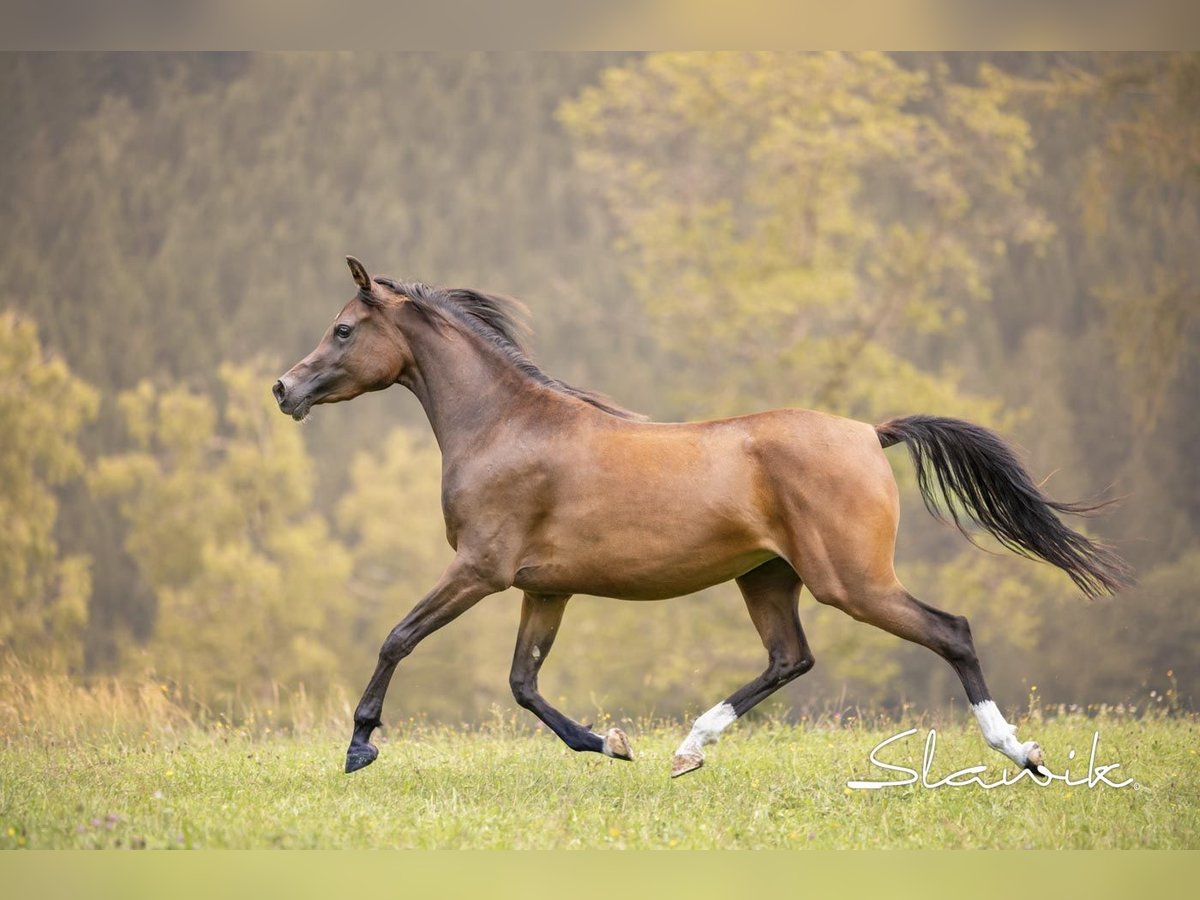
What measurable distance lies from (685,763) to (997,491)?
2143 millimetres

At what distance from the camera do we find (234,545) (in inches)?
1232

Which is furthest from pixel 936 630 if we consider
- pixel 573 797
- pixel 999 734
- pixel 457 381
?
pixel 457 381

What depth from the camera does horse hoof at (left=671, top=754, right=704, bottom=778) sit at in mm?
6434

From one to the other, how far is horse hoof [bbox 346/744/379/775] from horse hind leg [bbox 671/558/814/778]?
1545 mm

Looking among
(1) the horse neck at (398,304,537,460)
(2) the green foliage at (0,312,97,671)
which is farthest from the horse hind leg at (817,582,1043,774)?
(2) the green foliage at (0,312,97,671)

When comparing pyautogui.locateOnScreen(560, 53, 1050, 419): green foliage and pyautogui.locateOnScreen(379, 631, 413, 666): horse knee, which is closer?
pyautogui.locateOnScreen(379, 631, 413, 666): horse knee

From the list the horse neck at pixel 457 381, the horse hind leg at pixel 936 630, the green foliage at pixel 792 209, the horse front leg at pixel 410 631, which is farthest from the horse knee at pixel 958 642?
the green foliage at pixel 792 209

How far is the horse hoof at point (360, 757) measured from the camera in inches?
254

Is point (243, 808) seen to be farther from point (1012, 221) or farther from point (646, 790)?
point (1012, 221)

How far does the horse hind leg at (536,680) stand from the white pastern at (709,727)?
1.05 ft

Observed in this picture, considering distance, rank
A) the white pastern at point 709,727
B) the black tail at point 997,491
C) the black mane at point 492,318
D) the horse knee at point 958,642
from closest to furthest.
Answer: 1. the horse knee at point 958,642
2. the white pastern at point 709,727
3. the black tail at point 997,491
4. the black mane at point 492,318

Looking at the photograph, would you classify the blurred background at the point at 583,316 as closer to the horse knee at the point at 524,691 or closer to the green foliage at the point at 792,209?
the green foliage at the point at 792,209

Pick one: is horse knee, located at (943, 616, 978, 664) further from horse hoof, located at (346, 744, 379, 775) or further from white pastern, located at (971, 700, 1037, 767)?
horse hoof, located at (346, 744, 379, 775)

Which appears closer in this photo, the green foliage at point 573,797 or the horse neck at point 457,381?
the green foliage at point 573,797
